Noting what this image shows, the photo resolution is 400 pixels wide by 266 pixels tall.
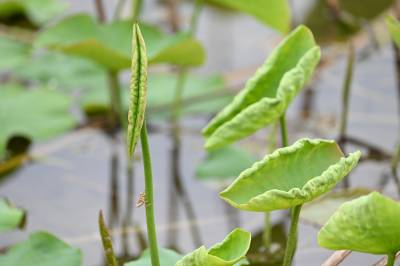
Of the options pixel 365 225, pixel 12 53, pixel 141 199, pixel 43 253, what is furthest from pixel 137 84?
pixel 12 53

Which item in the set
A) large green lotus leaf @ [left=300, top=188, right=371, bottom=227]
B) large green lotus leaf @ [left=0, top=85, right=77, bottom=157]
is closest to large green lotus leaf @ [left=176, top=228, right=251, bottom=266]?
large green lotus leaf @ [left=300, top=188, right=371, bottom=227]

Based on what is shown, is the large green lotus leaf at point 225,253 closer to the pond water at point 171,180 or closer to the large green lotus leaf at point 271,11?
the pond water at point 171,180

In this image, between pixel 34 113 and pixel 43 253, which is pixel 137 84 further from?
pixel 34 113

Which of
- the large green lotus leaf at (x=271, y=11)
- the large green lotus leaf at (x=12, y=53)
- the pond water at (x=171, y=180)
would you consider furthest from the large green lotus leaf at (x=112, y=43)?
the large green lotus leaf at (x=12, y=53)

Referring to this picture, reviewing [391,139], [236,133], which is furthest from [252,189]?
[391,139]

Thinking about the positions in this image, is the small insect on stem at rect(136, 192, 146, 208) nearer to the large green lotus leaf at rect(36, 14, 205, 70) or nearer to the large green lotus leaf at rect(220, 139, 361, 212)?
the large green lotus leaf at rect(220, 139, 361, 212)

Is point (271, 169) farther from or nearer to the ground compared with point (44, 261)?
farther from the ground

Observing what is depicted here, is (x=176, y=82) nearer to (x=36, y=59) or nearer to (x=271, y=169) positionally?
(x=36, y=59)
